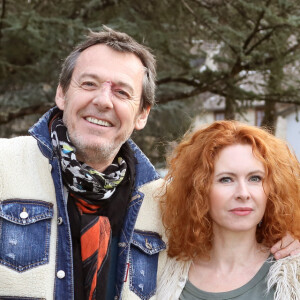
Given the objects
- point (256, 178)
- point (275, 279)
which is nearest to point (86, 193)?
point (256, 178)

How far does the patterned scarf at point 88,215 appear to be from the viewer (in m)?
2.55

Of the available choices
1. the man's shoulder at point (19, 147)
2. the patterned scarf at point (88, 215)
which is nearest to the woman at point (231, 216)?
the patterned scarf at point (88, 215)

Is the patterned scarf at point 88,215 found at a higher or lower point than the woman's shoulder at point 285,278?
higher

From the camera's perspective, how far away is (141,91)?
118 inches

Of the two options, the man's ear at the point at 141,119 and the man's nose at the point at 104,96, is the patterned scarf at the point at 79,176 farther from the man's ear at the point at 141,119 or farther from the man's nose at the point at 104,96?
the man's ear at the point at 141,119

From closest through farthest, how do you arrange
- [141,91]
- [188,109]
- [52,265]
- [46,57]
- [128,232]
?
1. [52,265]
2. [128,232]
3. [141,91]
4. [46,57]
5. [188,109]

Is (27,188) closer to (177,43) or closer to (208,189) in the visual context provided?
(208,189)

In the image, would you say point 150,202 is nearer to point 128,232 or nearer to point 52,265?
point 128,232

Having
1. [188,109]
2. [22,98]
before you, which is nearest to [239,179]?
[22,98]

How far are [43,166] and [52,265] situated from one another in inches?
20.6

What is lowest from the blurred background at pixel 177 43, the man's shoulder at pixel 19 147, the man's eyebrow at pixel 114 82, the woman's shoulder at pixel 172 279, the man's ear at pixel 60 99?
the woman's shoulder at pixel 172 279

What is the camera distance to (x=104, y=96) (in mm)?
2715

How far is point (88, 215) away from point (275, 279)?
1.01 meters

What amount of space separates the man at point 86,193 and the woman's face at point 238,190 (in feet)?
0.98
